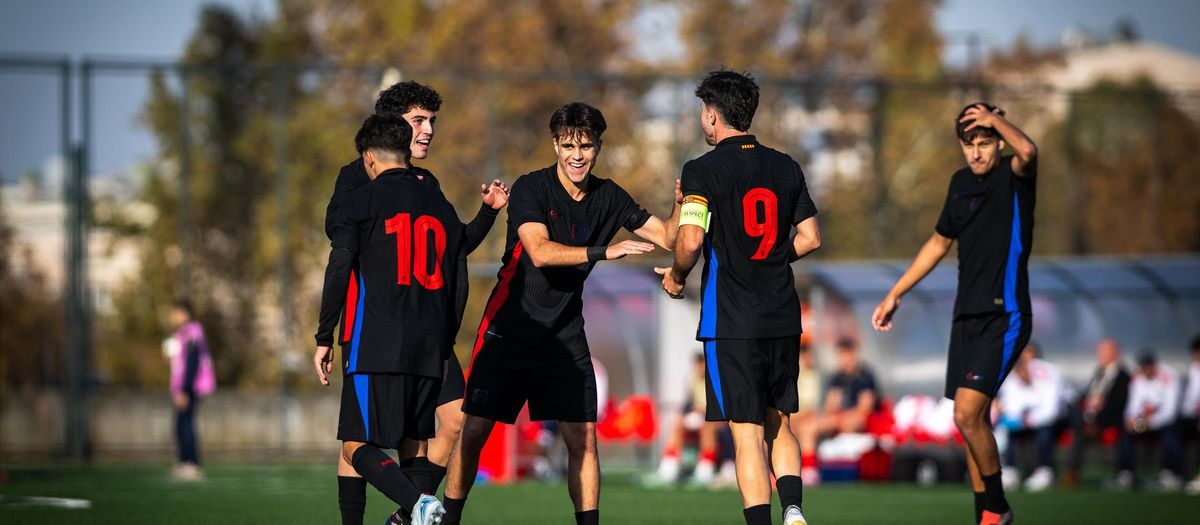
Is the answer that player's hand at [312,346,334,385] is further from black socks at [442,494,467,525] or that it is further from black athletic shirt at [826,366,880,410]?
black athletic shirt at [826,366,880,410]

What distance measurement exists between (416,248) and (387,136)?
594mm

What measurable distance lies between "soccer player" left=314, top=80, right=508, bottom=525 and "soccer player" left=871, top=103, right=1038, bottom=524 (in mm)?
2457

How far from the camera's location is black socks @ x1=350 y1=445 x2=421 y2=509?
769 centimetres

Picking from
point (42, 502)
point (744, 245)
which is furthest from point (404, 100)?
point (42, 502)

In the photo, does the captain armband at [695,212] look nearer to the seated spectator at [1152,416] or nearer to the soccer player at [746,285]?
the soccer player at [746,285]

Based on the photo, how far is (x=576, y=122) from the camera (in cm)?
831

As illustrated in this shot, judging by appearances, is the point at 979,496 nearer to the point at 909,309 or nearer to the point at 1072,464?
the point at 1072,464

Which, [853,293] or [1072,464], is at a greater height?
[853,293]

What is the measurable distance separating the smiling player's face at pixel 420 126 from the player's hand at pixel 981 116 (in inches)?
121

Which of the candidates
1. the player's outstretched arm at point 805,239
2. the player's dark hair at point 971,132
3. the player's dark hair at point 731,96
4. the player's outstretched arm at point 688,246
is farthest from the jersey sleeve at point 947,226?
the player's outstretched arm at point 688,246

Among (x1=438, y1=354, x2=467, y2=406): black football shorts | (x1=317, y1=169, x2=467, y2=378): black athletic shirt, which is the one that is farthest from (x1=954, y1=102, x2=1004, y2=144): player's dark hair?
(x1=317, y1=169, x2=467, y2=378): black athletic shirt

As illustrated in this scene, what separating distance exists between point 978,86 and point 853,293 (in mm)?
8264

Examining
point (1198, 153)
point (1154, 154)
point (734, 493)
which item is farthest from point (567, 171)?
point (1198, 153)

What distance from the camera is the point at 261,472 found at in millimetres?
22031
